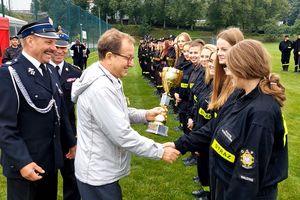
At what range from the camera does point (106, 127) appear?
9.09 ft

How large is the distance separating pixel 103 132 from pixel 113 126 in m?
0.13

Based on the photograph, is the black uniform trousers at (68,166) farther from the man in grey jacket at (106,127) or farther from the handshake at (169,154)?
the handshake at (169,154)

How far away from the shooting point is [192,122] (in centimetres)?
534

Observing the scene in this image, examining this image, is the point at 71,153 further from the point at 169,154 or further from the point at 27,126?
the point at 169,154

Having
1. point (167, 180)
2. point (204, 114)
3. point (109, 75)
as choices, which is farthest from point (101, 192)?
point (167, 180)

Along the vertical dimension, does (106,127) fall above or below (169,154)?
above

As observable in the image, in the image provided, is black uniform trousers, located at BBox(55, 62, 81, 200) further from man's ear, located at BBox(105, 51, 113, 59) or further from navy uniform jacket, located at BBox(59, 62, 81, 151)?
man's ear, located at BBox(105, 51, 113, 59)

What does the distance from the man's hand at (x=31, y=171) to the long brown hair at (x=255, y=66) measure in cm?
177

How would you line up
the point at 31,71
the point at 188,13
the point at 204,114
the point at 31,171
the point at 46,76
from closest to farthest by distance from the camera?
the point at 31,171
the point at 31,71
the point at 46,76
the point at 204,114
the point at 188,13

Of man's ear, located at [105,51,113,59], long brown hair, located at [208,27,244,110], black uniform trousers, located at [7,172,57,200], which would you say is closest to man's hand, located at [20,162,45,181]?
black uniform trousers, located at [7,172,57,200]

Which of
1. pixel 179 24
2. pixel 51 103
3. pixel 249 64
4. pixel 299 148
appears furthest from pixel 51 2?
pixel 179 24

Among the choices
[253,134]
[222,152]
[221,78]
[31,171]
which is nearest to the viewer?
[253,134]

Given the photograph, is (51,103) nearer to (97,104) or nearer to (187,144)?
(97,104)

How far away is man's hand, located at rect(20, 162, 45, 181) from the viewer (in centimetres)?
300
